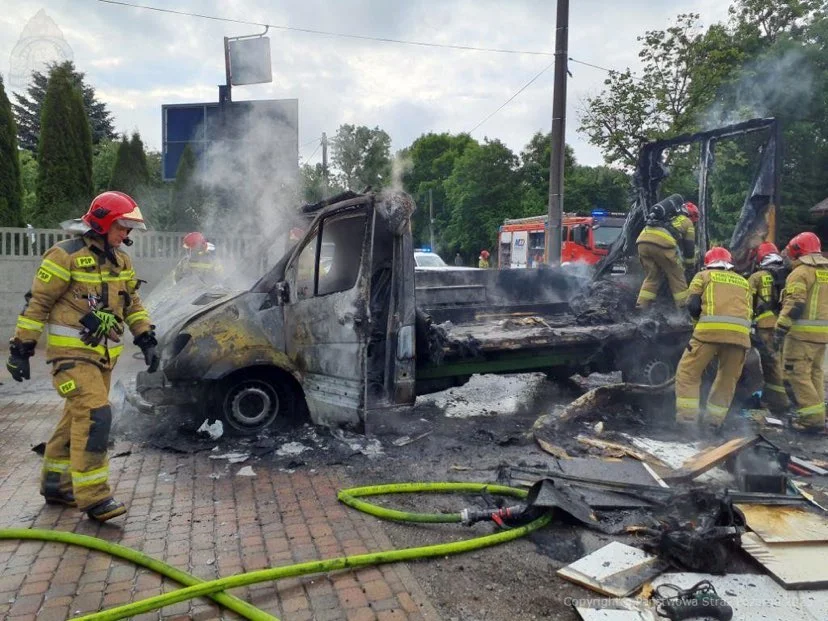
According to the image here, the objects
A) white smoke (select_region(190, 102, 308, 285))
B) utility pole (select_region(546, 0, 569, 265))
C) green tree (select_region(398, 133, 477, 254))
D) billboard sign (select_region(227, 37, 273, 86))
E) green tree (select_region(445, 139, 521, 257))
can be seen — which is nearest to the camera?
white smoke (select_region(190, 102, 308, 285))

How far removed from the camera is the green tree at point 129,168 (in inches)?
623

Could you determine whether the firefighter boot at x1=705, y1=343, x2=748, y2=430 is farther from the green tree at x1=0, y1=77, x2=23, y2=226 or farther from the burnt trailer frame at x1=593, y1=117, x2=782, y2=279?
the green tree at x1=0, y1=77, x2=23, y2=226

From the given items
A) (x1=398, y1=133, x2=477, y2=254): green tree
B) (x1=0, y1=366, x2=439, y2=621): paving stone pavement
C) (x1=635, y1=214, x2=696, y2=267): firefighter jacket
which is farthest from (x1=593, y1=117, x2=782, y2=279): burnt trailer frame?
(x1=398, y1=133, x2=477, y2=254): green tree

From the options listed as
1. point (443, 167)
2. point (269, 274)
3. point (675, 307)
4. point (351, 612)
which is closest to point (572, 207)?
point (443, 167)

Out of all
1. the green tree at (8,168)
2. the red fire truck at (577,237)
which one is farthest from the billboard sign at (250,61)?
the red fire truck at (577,237)

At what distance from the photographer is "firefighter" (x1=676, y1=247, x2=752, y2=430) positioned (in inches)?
224

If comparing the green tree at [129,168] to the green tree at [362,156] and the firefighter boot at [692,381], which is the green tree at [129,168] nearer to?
the green tree at [362,156]

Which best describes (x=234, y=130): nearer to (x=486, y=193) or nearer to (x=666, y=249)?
(x=666, y=249)

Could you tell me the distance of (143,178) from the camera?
1634 cm

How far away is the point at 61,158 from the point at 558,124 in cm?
1028

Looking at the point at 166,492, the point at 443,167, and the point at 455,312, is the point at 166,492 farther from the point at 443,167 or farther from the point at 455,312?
the point at 443,167

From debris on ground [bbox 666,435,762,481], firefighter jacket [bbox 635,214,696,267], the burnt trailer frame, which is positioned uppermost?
the burnt trailer frame

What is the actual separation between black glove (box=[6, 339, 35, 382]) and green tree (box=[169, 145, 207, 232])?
966 centimetres

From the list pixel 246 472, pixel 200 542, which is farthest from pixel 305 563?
pixel 246 472
